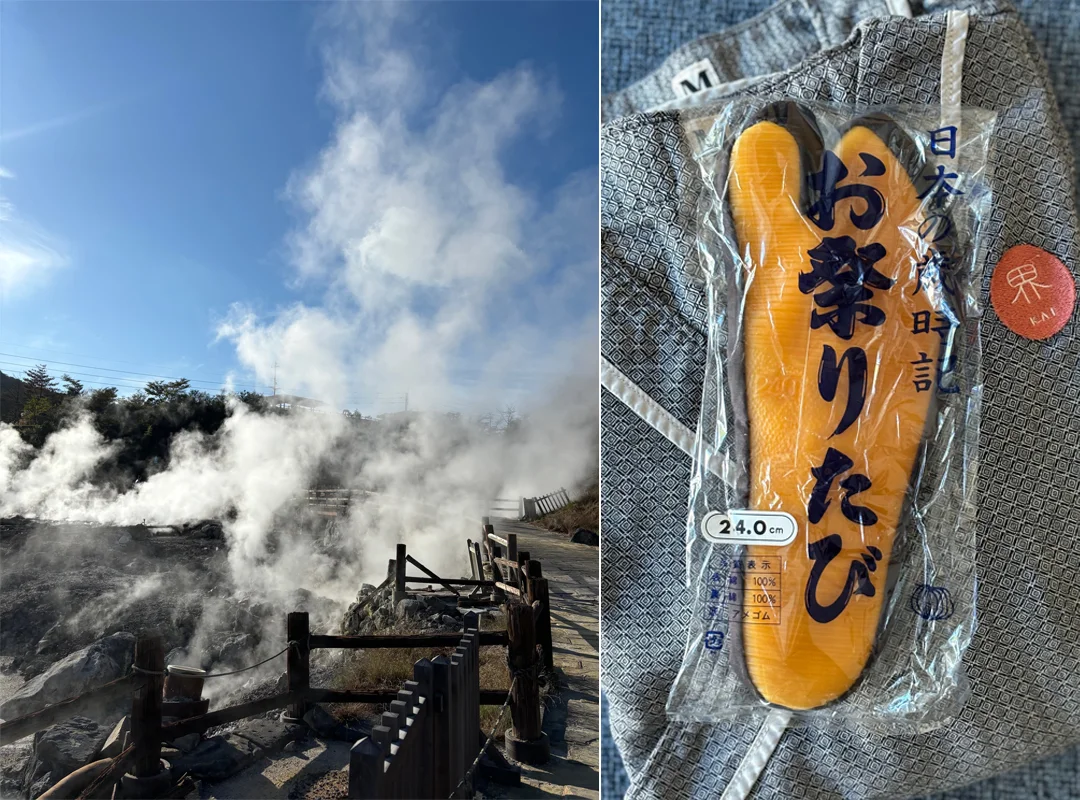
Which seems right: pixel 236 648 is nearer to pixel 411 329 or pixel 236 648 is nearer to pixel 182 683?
pixel 182 683

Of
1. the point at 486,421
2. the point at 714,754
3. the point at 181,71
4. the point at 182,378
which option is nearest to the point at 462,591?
the point at 486,421

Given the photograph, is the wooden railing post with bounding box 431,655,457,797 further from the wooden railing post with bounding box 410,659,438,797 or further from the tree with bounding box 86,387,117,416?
the tree with bounding box 86,387,117,416

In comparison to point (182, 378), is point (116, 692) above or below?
below

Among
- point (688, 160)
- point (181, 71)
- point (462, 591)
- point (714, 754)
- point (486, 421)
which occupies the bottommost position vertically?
point (714, 754)

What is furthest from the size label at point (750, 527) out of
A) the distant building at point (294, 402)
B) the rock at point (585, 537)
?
the distant building at point (294, 402)

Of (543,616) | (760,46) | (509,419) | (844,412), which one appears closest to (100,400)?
(509,419)

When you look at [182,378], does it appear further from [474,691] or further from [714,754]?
[714,754]
